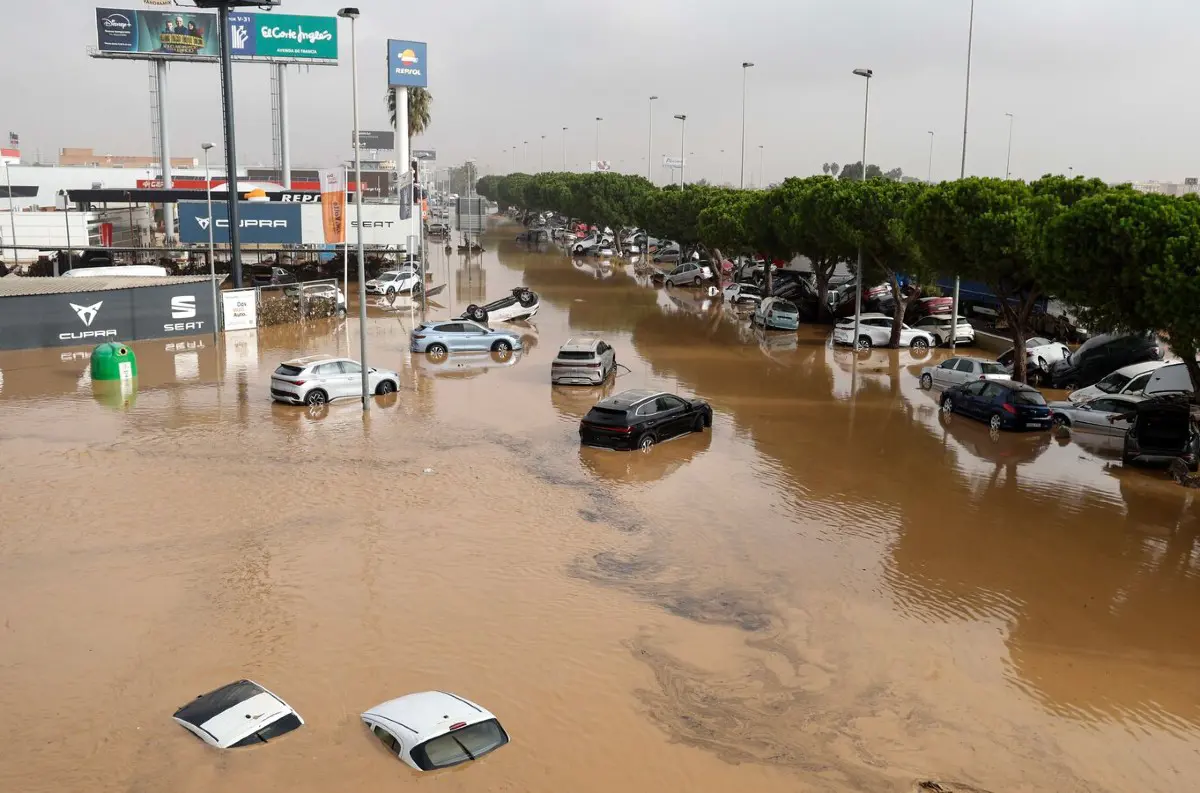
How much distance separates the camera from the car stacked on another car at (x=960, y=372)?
1182 inches

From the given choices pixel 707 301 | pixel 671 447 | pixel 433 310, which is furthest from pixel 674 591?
pixel 707 301

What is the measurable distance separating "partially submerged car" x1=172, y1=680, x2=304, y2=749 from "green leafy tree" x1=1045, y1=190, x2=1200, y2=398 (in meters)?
19.2

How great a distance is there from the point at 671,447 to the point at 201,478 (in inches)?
420

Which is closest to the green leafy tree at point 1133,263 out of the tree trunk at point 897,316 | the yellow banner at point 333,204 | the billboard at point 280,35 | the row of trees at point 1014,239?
the row of trees at point 1014,239

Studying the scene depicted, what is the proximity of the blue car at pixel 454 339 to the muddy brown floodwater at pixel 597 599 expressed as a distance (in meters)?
9.23

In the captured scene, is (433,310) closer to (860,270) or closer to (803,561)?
(860,270)

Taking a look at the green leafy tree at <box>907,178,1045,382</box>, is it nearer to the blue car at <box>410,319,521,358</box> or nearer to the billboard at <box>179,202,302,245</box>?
the blue car at <box>410,319,521,358</box>

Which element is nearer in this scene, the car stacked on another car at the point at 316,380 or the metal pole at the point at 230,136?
the car stacked on another car at the point at 316,380

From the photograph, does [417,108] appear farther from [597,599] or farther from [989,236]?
[597,599]

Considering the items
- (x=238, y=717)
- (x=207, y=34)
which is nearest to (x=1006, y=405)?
(x=238, y=717)

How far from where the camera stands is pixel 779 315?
44.7 metres

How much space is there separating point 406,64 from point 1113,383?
222 ft

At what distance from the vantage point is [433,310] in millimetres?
50500

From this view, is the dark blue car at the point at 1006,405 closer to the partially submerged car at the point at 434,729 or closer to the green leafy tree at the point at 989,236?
the green leafy tree at the point at 989,236
